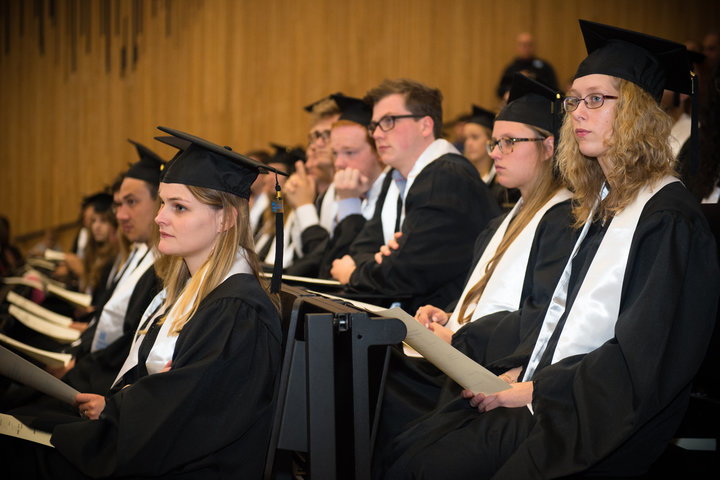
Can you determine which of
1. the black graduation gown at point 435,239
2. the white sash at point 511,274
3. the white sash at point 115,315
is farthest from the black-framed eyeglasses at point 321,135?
the white sash at point 511,274

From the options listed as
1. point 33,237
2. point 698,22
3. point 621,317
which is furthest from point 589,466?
point 33,237

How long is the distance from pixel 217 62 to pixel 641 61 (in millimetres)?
7956

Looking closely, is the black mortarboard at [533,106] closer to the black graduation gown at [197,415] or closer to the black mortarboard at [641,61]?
the black mortarboard at [641,61]

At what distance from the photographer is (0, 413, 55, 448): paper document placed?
2236 millimetres

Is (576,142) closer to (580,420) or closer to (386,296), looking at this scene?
(580,420)

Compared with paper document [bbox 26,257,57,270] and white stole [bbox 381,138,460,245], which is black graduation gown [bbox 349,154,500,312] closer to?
white stole [bbox 381,138,460,245]

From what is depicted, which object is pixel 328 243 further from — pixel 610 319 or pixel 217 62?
pixel 217 62

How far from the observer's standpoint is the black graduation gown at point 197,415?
6.74 ft

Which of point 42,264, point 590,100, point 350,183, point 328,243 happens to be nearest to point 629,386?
point 590,100

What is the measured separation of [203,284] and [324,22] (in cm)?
729

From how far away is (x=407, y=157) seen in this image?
13.8 feet

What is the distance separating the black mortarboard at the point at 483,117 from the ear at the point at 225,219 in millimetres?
3497

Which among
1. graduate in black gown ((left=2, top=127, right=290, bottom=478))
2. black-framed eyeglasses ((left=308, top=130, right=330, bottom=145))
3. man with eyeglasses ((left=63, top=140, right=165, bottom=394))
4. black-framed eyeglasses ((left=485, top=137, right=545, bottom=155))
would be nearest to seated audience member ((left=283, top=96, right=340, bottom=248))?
black-framed eyeglasses ((left=308, top=130, right=330, bottom=145))

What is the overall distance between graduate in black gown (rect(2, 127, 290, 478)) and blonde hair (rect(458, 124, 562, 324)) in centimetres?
101
